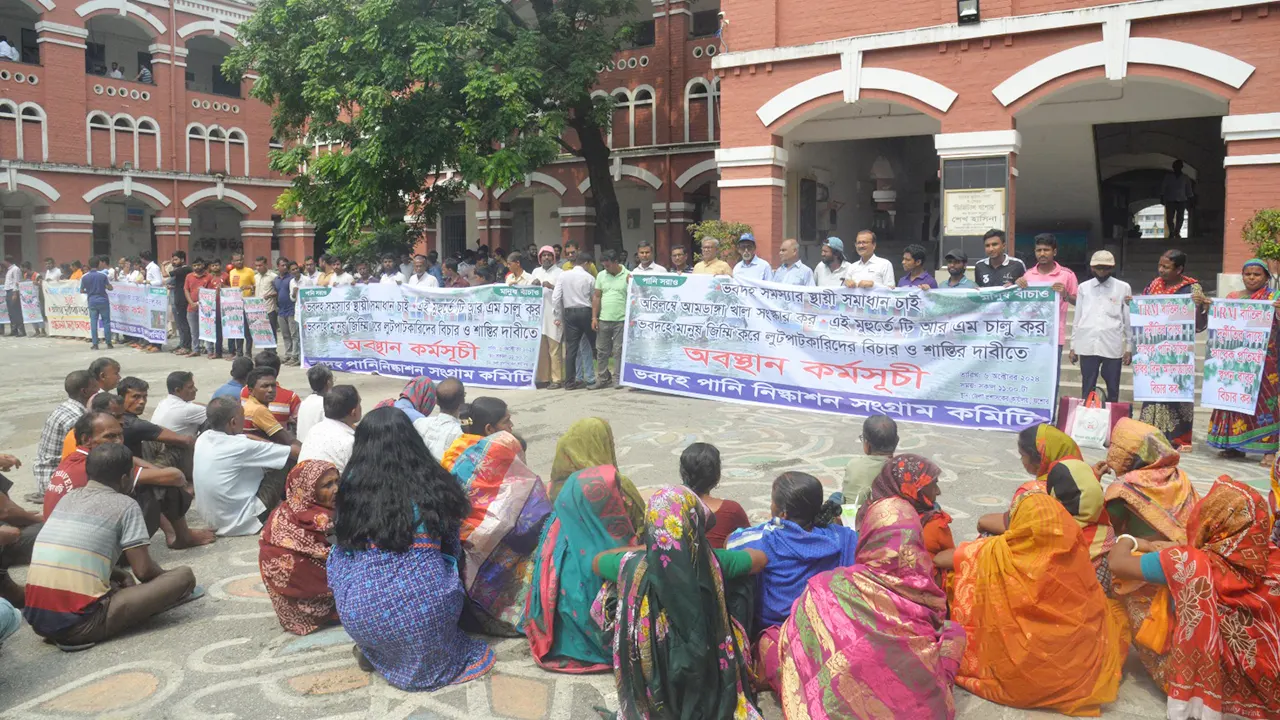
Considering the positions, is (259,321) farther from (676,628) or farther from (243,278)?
(676,628)

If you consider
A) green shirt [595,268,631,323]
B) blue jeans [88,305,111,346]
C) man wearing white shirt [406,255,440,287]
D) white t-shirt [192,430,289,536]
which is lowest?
white t-shirt [192,430,289,536]

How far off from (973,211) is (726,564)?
10.5 meters

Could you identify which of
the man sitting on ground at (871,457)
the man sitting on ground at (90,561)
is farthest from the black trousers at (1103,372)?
the man sitting on ground at (90,561)

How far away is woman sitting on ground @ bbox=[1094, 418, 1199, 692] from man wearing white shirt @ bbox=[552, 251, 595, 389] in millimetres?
7161

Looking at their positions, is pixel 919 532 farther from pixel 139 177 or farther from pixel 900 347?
pixel 139 177

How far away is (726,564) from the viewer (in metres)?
3.54

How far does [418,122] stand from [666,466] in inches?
392

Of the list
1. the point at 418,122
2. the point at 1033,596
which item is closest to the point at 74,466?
the point at 1033,596

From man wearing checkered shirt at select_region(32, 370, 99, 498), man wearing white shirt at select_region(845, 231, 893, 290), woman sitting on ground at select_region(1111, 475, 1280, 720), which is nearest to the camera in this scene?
woman sitting on ground at select_region(1111, 475, 1280, 720)

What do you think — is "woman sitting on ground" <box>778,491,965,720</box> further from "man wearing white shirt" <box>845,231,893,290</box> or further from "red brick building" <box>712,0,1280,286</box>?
"red brick building" <box>712,0,1280,286</box>

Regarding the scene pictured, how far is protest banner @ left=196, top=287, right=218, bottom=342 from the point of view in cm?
1434

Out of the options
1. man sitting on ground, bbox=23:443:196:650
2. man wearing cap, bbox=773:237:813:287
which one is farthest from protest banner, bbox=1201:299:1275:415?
man sitting on ground, bbox=23:443:196:650

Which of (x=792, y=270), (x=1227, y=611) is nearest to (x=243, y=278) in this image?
(x=792, y=270)

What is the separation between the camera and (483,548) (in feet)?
13.9
